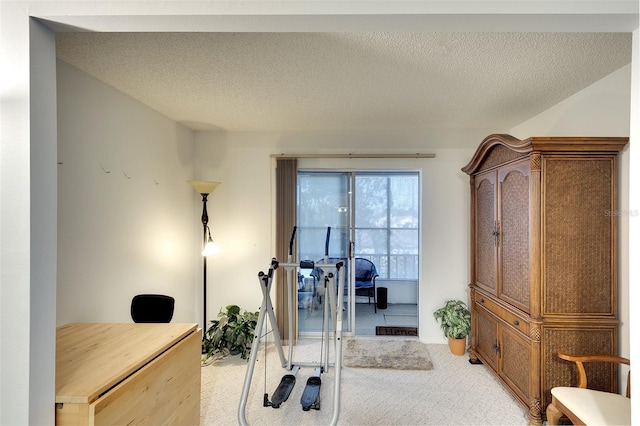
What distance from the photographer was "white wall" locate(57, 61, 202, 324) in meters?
2.00

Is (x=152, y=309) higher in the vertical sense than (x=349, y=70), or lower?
lower

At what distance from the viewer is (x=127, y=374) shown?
130 centimetres

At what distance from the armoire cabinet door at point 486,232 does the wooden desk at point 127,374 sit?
2554 mm

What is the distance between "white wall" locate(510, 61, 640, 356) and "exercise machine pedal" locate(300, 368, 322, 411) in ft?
7.14

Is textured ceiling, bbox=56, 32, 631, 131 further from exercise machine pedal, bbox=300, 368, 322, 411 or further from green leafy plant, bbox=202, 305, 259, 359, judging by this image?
exercise machine pedal, bbox=300, 368, 322, 411

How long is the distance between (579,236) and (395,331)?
A: 2.49m

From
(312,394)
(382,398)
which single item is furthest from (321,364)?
(382,398)

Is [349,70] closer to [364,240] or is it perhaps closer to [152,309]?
[152,309]

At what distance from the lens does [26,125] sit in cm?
105

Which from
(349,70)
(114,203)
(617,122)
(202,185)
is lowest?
(114,203)

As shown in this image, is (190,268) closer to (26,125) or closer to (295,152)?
(295,152)

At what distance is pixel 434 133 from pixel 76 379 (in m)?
3.69

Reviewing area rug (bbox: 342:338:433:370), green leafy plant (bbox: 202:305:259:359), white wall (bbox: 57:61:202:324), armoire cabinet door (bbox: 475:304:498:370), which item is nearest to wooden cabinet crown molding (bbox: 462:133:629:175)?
armoire cabinet door (bbox: 475:304:498:370)

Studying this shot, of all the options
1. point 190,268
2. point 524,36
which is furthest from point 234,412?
point 524,36
